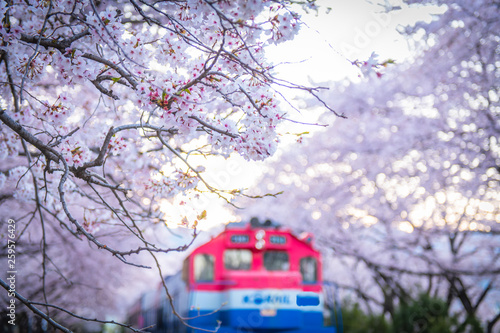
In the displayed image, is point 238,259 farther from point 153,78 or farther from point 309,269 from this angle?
point 153,78

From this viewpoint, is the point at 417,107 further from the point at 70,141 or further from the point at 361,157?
the point at 70,141

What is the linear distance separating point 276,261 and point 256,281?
79cm

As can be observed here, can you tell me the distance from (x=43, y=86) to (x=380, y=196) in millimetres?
9471

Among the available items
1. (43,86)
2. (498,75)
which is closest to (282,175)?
(498,75)

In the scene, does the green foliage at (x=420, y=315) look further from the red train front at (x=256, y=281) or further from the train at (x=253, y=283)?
the train at (x=253, y=283)

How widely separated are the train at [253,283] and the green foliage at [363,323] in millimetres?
5168

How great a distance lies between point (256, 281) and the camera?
323 inches

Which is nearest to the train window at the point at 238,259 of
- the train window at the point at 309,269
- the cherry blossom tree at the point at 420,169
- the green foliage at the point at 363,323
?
the train window at the point at 309,269

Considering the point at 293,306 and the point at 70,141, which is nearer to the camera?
the point at 70,141

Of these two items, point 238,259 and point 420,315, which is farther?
point 420,315

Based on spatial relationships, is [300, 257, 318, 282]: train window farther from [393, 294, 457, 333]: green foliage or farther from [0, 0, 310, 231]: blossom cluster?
[0, 0, 310, 231]: blossom cluster

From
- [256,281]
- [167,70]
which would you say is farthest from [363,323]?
[167,70]

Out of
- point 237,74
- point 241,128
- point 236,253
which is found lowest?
point 236,253

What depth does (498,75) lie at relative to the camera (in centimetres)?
771
